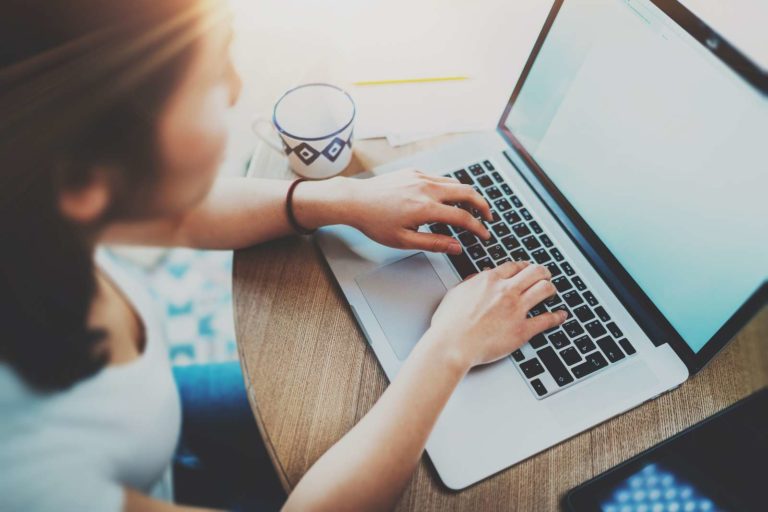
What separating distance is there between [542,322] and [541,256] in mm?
115

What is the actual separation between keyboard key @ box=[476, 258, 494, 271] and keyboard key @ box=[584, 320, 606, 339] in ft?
0.46

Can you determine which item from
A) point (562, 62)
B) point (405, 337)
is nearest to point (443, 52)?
point (562, 62)

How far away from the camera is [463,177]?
74 centimetres

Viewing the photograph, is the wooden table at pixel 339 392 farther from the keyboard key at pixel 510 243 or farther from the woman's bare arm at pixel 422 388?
the keyboard key at pixel 510 243

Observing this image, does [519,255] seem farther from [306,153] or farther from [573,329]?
[306,153]

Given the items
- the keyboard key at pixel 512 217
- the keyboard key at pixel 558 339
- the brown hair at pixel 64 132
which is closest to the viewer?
the brown hair at pixel 64 132

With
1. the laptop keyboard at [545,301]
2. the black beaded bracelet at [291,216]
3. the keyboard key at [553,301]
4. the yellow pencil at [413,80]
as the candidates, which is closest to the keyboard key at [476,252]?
the laptop keyboard at [545,301]

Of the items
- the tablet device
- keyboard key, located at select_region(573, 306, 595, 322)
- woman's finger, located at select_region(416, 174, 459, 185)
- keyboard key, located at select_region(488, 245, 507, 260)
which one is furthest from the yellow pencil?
the tablet device

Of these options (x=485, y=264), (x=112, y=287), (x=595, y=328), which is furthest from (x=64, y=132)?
(x=595, y=328)

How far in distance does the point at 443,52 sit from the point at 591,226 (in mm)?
446

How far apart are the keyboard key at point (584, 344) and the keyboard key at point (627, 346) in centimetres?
4

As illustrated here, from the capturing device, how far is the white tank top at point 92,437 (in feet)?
1.40

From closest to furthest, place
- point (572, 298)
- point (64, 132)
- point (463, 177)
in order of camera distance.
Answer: point (64, 132)
point (572, 298)
point (463, 177)

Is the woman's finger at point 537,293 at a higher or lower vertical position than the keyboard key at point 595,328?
higher
